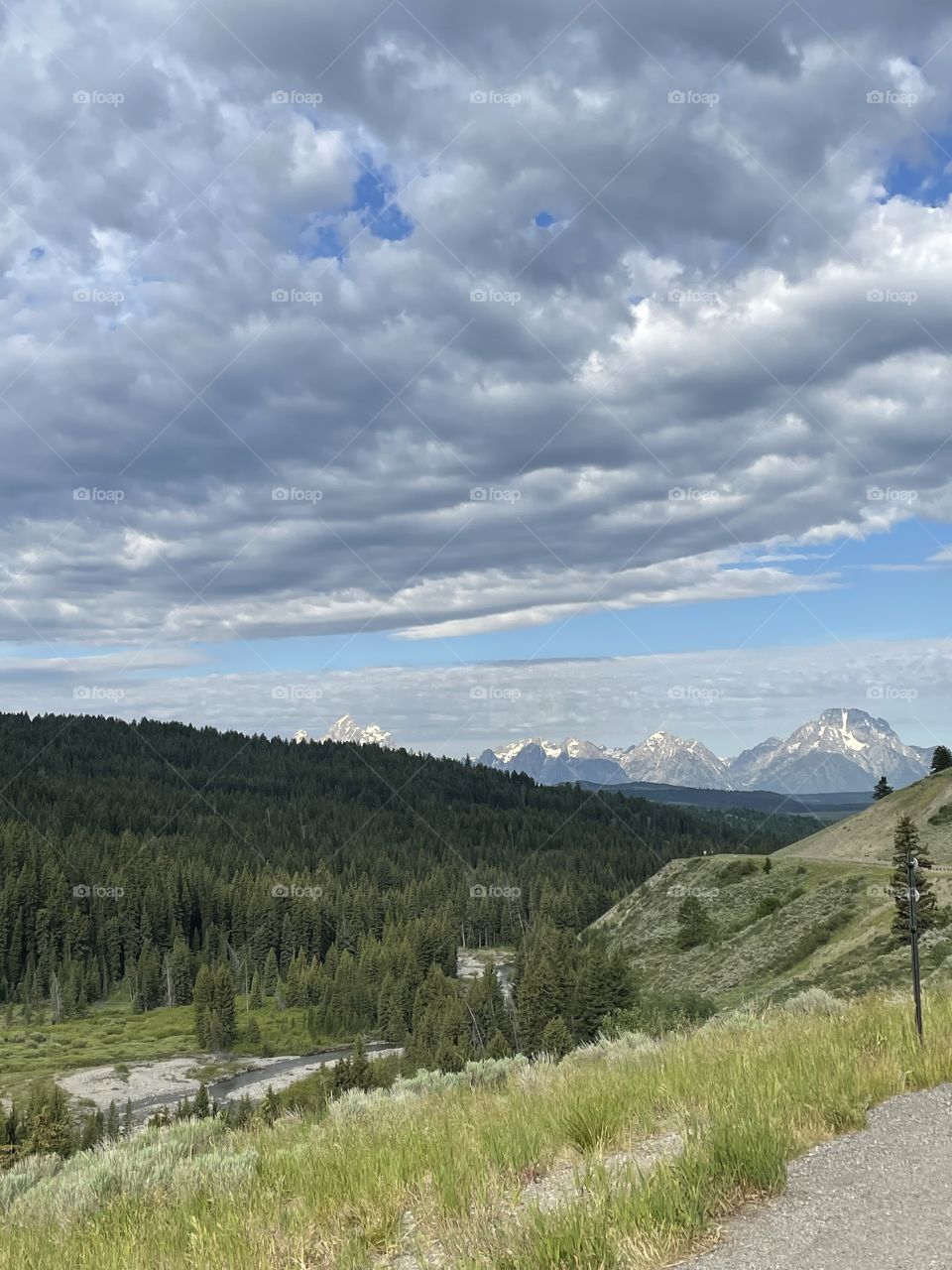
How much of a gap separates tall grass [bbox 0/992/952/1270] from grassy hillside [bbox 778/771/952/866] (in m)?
92.0

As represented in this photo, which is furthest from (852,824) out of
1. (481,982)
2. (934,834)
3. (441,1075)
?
(441,1075)

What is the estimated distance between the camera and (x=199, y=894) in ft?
628

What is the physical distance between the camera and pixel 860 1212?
6.90 m

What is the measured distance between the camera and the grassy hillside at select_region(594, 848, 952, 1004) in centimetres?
5962

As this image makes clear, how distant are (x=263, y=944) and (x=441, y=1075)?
17344 centimetres

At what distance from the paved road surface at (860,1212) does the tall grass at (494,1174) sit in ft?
0.77

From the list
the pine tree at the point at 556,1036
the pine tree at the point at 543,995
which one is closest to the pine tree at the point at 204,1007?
the pine tree at the point at 543,995

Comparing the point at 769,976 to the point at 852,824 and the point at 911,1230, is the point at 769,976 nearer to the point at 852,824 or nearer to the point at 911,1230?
the point at 852,824

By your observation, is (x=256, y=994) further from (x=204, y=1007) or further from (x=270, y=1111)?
(x=270, y=1111)

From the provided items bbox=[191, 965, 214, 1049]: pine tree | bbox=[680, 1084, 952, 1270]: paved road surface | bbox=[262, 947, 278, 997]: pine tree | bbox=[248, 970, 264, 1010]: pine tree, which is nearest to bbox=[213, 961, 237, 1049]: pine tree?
bbox=[191, 965, 214, 1049]: pine tree

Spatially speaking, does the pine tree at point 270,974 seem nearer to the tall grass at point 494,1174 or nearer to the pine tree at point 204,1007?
the pine tree at point 204,1007

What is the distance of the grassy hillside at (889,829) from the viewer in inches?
3868

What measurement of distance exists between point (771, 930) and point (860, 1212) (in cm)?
8568

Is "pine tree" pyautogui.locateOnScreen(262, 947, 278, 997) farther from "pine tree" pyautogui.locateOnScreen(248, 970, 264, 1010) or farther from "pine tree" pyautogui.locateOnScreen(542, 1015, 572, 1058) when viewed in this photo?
"pine tree" pyautogui.locateOnScreen(542, 1015, 572, 1058)
